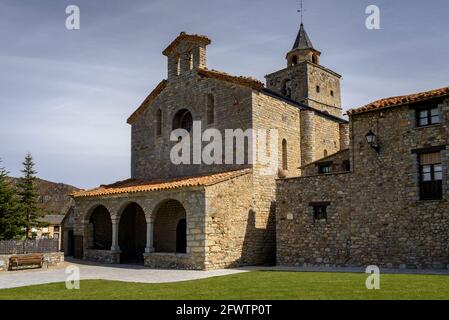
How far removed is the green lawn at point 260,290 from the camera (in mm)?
10039

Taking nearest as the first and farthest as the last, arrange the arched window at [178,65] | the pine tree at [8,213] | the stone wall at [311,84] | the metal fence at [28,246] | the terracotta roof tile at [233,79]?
the metal fence at [28,246] < the terracotta roof tile at [233,79] < the arched window at [178,65] < the pine tree at [8,213] < the stone wall at [311,84]

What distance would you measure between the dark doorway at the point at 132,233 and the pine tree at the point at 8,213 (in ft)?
36.5

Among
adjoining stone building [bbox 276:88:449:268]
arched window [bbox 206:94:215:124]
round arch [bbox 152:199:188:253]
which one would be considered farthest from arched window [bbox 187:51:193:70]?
adjoining stone building [bbox 276:88:449:268]

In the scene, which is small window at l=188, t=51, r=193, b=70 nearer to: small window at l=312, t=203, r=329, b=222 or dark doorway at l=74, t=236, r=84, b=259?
small window at l=312, t=203, r=329, b=222

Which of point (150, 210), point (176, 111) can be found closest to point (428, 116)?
point (150, 210)

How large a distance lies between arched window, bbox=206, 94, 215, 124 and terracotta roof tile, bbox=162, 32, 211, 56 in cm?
325

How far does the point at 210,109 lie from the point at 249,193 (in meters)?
5.45

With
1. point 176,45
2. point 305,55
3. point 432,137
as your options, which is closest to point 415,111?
point 432,137

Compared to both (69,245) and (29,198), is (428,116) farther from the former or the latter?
(29,198)

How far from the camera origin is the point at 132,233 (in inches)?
1045

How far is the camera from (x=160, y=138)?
2612cm

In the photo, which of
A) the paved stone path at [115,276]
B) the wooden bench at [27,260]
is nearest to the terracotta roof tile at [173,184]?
the paved stone path at [115,276]

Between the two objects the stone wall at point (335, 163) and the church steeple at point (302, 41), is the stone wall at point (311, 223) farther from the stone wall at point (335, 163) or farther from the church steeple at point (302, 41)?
the church steeple at point (302, 41)
